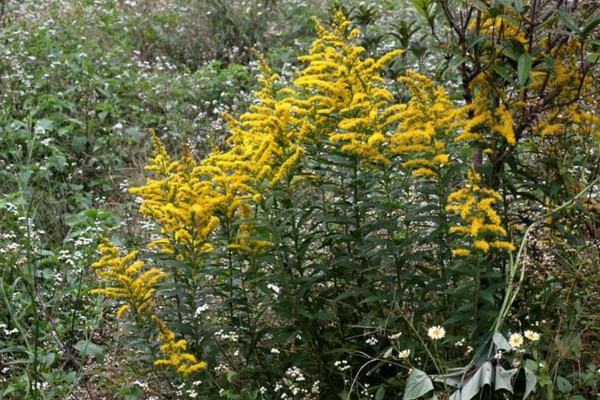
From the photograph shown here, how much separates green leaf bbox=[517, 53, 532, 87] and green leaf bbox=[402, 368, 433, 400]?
101 cm

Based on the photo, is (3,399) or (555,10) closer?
(555,10)

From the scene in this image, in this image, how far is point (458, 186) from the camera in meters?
3.25

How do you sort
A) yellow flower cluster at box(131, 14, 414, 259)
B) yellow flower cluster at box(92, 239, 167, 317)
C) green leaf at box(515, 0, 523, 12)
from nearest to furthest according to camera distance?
green leaf at box(515, 0, 523, 12), yellow flower cluster at box(131, 14, 414, 259), yellow flower cluster at box(92, 239, 167, 317)

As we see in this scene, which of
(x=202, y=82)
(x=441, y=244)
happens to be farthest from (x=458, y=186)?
(x=202, y=82)

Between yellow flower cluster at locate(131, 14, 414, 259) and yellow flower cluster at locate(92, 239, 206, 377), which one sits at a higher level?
yellow flower cluster at locate(131, 14, 414, 259)

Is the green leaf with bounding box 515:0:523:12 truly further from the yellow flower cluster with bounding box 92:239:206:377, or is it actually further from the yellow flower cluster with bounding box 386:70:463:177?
the yellow flower cluster with bounding box 92:239:206:377

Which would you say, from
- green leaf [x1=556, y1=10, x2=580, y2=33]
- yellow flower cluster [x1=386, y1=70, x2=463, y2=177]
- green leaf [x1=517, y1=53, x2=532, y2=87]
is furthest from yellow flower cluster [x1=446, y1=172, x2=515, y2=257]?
green leaf [x1=556, y1=10, x2=580, y2=33]

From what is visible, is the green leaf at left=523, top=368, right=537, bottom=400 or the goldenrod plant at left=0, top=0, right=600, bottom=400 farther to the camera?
the goldenrod plant at left=0, top=0, right=600, bottom=400

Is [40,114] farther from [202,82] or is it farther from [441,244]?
[441,244]

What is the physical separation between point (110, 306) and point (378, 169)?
6.00ft

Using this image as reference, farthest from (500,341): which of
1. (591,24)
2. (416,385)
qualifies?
(591,24)

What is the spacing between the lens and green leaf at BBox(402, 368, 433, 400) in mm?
2775

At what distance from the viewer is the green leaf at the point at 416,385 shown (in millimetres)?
2775

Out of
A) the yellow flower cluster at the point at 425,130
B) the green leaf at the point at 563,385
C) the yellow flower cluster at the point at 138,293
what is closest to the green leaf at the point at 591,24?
the yellow flower cluster at the point at 425,130
